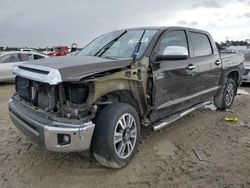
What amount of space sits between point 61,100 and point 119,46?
1.56 meters

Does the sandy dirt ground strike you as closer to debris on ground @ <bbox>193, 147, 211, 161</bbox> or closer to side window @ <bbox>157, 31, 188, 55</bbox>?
debris on ground @ <bbox>193, 147, 211, 161</bbox>

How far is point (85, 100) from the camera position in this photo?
305 cm

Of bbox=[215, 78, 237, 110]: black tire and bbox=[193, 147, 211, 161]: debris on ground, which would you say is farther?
bbox=[215, 78, 237, 110]: black tire

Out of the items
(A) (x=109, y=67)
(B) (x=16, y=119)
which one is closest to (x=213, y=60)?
(A) (x=109, y=67)

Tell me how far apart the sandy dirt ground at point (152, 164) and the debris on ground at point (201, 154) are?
42 millimetres

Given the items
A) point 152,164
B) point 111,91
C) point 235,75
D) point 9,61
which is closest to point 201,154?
point 152,164

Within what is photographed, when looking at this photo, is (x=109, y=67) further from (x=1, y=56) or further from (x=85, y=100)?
(x=1, y=56)

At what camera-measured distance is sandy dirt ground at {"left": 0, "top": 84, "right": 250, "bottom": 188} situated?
3.13 meters

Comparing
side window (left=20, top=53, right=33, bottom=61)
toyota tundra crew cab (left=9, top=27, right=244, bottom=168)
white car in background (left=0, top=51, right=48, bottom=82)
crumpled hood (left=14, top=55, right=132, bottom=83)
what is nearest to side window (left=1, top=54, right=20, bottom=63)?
white car in background (left=0, top=51, right=48, bottom=82)

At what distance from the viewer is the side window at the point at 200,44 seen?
494 centimetres

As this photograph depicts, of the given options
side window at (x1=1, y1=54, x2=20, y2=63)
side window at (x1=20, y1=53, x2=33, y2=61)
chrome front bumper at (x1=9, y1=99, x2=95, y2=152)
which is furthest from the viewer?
side window at (x1=20, y1=53, x2=33, y2=61)

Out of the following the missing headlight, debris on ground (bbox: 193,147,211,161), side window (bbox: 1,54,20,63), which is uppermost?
the missing headlight

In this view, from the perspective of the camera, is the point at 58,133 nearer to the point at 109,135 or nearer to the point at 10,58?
the point at 109,135

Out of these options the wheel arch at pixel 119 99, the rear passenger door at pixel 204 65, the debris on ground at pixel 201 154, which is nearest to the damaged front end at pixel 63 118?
the wheel arch at pixel 119 99
